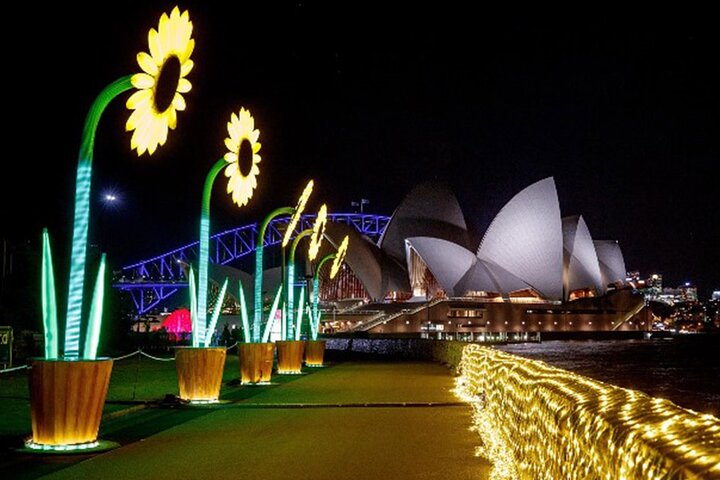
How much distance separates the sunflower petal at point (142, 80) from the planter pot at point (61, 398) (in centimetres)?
309

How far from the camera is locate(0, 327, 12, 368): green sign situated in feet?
73.6

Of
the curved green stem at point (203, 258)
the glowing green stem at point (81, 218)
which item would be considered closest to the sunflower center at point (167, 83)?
the glowing green stem at point (81, 218)

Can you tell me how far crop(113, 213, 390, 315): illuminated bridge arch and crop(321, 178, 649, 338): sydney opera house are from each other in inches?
412

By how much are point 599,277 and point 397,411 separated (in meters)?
85.2

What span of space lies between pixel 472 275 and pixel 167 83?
3151 inches

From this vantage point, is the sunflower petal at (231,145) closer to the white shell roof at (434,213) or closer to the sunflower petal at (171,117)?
the sunflower petal at (171,117)

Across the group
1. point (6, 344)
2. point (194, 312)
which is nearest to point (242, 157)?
point (194, 312)

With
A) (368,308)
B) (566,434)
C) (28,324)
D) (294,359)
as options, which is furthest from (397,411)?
(368,308)

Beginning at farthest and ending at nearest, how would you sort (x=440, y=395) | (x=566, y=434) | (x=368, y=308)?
1. (x=368, y=308)
2. (x=440, y=395)
3. (x=566, y=434)

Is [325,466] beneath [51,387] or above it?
beneath

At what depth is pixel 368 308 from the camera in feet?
283

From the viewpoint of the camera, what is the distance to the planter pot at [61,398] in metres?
8.34

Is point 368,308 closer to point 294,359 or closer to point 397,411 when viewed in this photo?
point 294,359

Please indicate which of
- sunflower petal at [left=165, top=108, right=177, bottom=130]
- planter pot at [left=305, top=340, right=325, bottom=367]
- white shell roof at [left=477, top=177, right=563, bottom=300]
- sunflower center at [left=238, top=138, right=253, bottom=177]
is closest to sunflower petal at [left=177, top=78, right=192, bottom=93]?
sunflower petal at [left=165, top=108, right=177, bottom=130]
